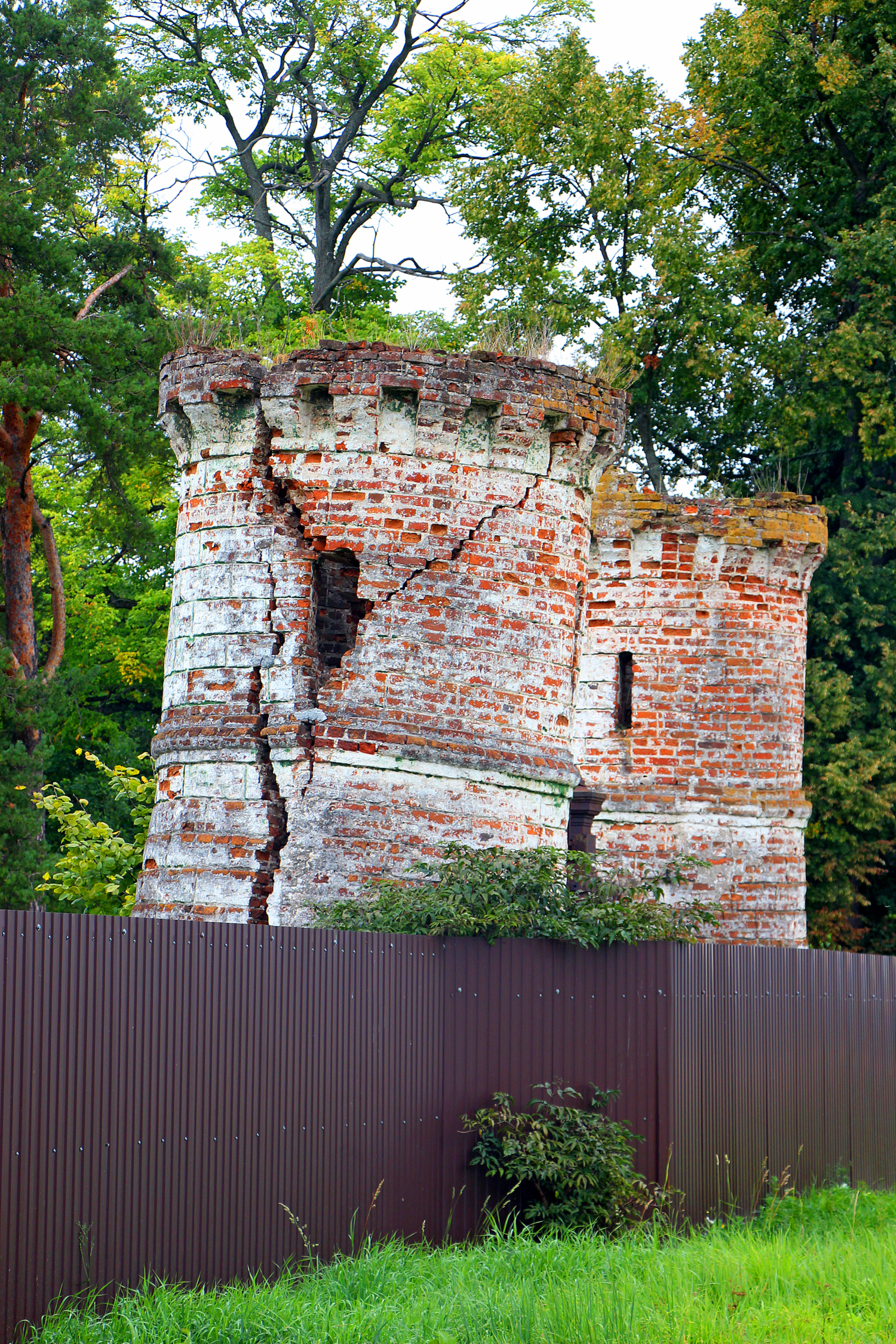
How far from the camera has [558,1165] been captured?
8070 millimetres

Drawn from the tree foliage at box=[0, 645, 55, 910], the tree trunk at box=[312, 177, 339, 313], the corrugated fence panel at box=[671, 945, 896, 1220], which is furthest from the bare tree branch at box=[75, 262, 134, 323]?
the corrugated fence panel at box=[671, 945, 896, 1220]

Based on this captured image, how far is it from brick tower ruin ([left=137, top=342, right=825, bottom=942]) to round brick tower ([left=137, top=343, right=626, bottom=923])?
15mm

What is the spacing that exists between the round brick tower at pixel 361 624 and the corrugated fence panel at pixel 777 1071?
72.4 inches

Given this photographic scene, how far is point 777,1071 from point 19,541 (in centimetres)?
1503

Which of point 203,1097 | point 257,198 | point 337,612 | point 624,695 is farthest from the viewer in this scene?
point 257,198

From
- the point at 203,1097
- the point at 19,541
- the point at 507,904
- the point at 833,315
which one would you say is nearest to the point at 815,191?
the point at 833,315

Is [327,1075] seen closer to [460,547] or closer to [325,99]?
[460,547]

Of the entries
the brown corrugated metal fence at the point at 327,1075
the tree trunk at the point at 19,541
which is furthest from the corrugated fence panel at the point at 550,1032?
the tree trunk at the point at 19,541

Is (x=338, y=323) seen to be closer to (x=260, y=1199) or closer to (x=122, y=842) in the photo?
(x=122, y=842)

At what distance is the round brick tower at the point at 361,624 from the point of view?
1020 cm

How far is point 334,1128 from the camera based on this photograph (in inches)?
301

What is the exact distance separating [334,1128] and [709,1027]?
9.53ft

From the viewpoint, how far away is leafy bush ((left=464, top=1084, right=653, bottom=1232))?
8.10 m

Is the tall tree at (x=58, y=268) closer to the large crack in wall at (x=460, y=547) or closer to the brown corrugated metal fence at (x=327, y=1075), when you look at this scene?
the large crack in wall at (x=460, y=547)
